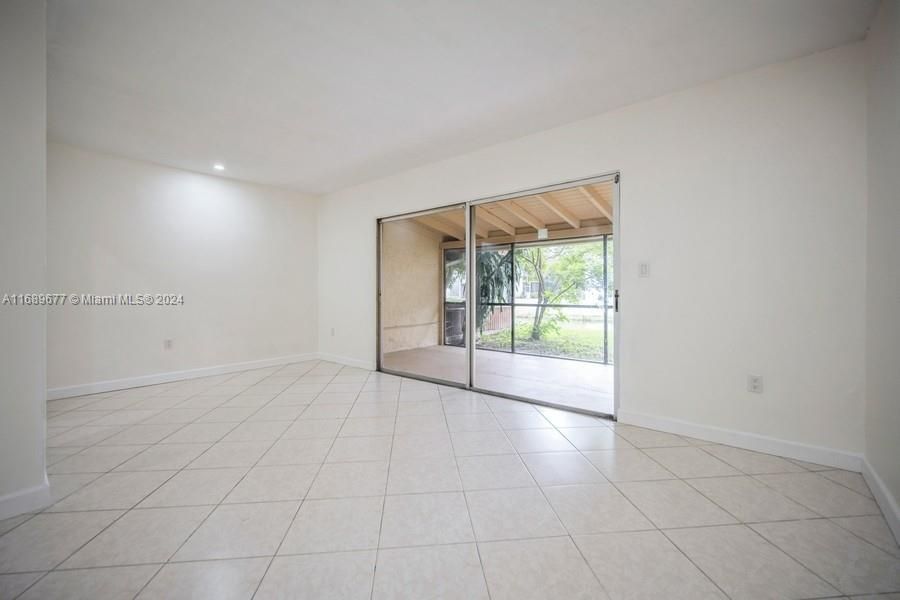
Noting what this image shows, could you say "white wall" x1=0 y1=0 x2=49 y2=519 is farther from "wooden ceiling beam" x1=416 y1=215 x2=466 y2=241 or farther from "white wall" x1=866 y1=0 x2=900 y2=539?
"wooden ceiling beam" x1=416 y1=215 x2=466 y2=241

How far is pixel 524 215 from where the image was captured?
18.2ft

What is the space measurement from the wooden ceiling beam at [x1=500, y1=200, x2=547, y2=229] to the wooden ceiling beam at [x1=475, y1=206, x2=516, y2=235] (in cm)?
25

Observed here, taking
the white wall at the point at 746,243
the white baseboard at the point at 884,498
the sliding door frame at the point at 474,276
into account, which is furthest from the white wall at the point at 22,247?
the white baseboard at the point at 884,498

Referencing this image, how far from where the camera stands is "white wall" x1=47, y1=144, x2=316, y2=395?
3570mm

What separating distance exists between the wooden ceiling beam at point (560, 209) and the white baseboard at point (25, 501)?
4.87m

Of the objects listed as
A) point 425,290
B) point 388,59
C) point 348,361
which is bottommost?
point 348,361

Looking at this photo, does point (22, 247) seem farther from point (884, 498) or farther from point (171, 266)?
point (884, 498)

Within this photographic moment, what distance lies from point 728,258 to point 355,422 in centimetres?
312

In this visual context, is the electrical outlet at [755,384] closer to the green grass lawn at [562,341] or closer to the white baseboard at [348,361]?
the green grass lawn at [562,341]

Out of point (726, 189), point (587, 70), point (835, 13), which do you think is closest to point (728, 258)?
point (726, 189)

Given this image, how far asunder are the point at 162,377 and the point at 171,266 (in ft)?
4.39

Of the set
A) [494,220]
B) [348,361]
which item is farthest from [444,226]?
[348,361]

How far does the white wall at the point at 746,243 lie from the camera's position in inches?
83.4

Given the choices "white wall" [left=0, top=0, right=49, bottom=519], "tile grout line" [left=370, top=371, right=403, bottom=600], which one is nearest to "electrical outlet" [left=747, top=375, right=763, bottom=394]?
"tile grout line" [left=370, top=371, right=403, bottom=600]
